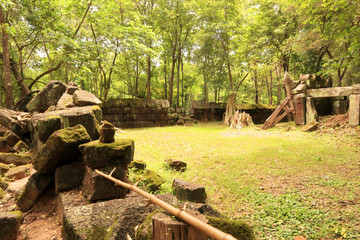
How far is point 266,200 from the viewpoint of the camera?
311 centimetres

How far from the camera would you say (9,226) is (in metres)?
2.20

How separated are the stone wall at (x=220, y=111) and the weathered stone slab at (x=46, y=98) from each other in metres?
10.8

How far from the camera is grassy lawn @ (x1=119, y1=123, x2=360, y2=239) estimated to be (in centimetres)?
252

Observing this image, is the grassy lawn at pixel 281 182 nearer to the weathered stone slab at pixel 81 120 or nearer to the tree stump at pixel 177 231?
the weathered stone slab at pixel 81 120

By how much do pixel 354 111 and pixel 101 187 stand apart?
9919 millimetres

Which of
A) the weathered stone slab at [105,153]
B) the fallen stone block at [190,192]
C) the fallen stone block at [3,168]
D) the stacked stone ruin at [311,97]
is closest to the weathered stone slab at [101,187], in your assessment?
the weathered stone slab at [105,153]

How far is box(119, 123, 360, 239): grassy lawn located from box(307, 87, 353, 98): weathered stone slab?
2.89m

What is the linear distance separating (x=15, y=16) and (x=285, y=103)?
1709 centimetres

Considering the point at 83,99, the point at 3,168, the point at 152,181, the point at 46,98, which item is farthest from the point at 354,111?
the point at 46,98

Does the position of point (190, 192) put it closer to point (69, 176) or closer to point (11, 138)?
point (69, 176)

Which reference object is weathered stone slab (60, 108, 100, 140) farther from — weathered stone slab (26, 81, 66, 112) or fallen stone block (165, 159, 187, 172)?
weathered stone slab (26, 81, 66, 112)

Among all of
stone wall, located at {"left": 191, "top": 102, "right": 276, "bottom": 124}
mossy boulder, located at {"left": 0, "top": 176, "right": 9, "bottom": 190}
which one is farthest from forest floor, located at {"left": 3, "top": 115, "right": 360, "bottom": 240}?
stone wall, located at {"left": 191, "top": 102, "right": 276, "bottom": 124}

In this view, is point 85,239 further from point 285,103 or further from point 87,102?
point 285,103

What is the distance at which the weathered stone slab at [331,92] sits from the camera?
26.8ft
